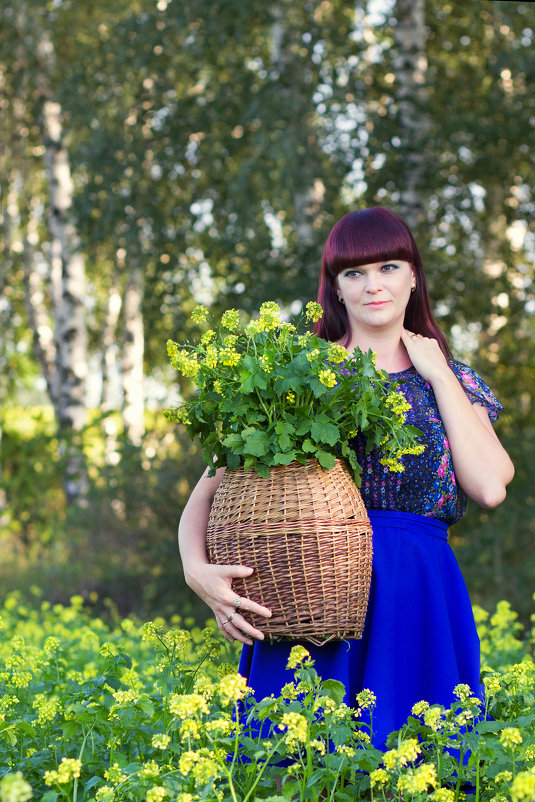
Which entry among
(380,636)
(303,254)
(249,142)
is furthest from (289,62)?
(380,636)

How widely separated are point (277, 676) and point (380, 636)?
0.90 ft

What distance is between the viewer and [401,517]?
2455 millimetres

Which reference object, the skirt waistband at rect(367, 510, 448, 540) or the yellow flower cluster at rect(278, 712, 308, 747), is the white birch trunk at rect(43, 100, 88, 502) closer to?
the skirt waistband at rect(367, 510, 448, 540)

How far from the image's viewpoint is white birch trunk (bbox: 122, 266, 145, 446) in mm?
12703

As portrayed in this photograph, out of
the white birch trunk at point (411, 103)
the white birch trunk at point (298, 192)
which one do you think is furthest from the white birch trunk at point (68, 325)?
the white birch trunk at point (411, 103)

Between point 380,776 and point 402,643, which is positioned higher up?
point 402,643

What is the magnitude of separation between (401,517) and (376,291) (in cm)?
64

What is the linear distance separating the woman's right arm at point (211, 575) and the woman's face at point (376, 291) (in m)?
0.64

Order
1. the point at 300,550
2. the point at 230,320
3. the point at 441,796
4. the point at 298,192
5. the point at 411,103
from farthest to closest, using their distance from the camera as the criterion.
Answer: the point at 298,192 → the point at 411,103 → the point at 230,320 → the point at 300,550 → the point at 441,796

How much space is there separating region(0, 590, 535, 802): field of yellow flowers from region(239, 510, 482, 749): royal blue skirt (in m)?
0.06

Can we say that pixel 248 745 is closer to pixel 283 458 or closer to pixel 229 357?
pixel 283 458

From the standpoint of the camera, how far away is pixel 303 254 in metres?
8.04

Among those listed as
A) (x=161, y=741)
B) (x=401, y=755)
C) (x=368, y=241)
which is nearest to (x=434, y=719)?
(x=401, y=755)

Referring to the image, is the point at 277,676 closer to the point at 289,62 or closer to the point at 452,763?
the point at 452,763
